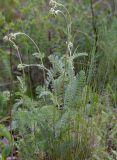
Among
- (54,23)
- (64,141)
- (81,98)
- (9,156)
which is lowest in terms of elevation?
(9,156)

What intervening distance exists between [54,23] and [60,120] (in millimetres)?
2171

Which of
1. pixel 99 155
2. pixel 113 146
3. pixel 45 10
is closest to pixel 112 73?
pixel 113 146

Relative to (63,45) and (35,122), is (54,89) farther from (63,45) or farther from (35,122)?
(63,45)

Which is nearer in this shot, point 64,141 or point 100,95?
point 64,141

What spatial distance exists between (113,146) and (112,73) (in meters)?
0.60

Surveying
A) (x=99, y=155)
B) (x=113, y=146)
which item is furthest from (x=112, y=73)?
(x=99, y=155)

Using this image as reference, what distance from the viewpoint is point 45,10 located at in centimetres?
497

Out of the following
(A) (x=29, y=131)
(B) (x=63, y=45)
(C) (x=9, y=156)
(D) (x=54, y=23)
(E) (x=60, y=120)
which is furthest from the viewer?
(D) (x=54, y=23)

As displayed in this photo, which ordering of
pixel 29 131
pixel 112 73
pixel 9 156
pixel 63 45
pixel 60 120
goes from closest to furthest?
pixel 60 120
pixel 29 131
pixel 9 156
pixel 112 73
pixel 63 45

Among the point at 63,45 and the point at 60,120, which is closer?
the point at 60,120

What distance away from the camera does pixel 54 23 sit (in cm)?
471

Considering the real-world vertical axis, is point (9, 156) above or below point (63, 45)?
below

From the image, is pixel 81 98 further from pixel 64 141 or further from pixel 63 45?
pixel 63 45

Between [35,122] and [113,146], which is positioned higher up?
[35,122]
